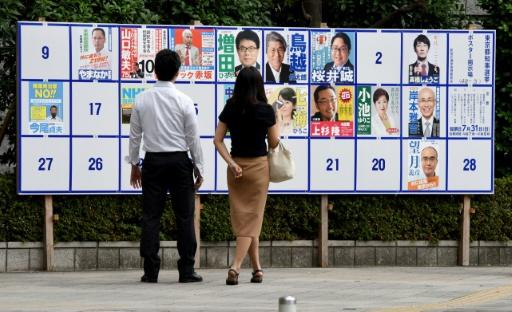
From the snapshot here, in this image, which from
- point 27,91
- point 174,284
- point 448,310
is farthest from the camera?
point 27,91

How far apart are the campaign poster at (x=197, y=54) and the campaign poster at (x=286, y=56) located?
0.54m

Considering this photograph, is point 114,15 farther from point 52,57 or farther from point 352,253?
point 352,253

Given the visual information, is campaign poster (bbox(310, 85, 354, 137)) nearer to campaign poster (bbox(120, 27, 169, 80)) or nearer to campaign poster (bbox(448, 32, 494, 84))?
campaign poster (bbox(448, 32, 494, 84))

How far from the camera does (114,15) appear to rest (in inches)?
572

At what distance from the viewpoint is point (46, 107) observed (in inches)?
541

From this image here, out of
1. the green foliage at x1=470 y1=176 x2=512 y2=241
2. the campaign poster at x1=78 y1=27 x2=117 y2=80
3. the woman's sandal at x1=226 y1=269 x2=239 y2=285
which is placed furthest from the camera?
the green foliage at x1=470 y1=176 x2=512 y2=241

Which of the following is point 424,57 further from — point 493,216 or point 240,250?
point 240,250

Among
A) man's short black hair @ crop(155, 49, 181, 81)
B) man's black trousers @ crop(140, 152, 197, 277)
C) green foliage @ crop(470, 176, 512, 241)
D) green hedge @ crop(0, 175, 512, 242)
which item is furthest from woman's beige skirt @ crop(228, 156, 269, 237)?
green foliage @ crop(470, 176, 512, 241)

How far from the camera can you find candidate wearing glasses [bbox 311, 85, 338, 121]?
46.9ft

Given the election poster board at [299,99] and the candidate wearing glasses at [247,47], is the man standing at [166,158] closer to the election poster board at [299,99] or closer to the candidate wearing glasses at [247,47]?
the election poster board at [299,99]

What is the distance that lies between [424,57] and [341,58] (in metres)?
0.86

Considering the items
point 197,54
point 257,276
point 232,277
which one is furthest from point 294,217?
point 232,277

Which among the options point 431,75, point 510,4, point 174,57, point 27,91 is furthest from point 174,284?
point 510,4

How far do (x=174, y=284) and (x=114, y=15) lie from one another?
3.61m
